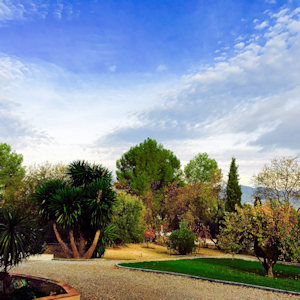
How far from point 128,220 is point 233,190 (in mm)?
12468

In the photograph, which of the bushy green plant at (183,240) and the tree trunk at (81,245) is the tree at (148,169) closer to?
the bushy green plant at (183,240)

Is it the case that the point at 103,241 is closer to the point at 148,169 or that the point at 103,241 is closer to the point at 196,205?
the point at 196,205

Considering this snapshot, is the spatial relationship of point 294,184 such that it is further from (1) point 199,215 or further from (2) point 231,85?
(2) point 231,85

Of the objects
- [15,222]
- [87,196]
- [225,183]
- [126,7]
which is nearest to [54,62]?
[126,7]

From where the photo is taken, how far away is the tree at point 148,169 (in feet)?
131

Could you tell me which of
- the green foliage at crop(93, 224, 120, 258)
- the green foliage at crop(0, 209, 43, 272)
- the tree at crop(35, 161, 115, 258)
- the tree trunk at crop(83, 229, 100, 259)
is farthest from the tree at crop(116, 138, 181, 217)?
the green foliage at crop(0, 209, 43, 272)

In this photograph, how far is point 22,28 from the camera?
14594 millimetres

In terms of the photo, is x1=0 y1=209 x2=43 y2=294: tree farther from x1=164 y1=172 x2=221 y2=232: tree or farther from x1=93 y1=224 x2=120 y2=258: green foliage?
x1=164 y1=172 x2=221 y2=232: tree

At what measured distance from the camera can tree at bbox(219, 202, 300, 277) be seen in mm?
12836

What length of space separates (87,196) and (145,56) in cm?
919

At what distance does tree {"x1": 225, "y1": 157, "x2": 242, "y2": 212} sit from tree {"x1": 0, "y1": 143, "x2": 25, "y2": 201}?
2689 centimetres

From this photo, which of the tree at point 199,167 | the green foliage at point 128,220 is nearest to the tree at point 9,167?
the green foliage at point 128,220

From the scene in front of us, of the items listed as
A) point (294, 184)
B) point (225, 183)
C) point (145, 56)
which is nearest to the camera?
point (145, 56)

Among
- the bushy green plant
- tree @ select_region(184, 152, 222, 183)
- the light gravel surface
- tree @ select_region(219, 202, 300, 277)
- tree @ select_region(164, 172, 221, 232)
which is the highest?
tree @ select_region(184, 152, 222, 183)
